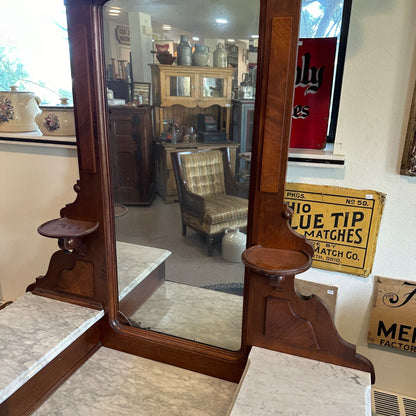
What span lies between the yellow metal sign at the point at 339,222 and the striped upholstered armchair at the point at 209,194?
10.6 inches

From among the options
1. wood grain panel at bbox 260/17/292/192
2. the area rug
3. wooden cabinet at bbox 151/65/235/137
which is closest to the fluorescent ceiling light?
wooden cabinet at bbox 151/65/235/137

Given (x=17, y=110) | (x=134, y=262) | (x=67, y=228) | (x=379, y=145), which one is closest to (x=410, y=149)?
(x=379, y=145)

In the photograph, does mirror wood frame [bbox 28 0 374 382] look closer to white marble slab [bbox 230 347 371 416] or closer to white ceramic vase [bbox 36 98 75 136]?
white marble slab [bbox 230 347 371 416]

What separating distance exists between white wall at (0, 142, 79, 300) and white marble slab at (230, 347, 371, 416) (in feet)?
2.96

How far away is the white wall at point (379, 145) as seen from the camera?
3.07ft

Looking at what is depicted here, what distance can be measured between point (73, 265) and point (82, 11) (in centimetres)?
66

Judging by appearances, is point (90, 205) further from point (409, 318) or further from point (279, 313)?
point (409, 318)

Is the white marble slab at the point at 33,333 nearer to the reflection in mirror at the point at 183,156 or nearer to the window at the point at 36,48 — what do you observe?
the reflection in mirror at the point at 183,156

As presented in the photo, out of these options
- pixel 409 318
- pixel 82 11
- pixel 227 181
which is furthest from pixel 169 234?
pixel 409 318

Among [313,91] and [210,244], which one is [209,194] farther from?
[313,91]

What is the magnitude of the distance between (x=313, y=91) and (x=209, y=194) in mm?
417

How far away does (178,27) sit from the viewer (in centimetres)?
89

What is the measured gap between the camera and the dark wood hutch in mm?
788

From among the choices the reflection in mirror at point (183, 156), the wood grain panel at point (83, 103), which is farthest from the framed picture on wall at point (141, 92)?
the wood grain panel at point (83, 103)
